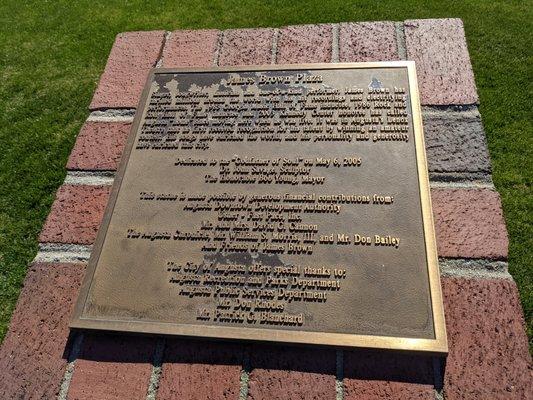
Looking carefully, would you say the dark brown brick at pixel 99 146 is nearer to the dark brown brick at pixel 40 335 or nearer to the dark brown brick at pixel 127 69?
the dark brown brick at pixel 127 69

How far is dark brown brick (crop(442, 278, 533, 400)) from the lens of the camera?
1802 mm

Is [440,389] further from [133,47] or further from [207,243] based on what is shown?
[133,47]

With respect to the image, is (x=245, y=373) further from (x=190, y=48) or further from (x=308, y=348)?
(x=190, y=48)

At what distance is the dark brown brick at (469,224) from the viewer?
212cm

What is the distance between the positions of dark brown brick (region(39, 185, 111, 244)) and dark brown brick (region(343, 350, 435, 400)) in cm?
157

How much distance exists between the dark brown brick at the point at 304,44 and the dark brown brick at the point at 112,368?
2.08 m

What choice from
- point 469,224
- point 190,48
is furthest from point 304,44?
point 469,224

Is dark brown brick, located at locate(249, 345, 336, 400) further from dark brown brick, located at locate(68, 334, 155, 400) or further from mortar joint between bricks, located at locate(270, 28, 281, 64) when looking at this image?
mortar joint between bricks, located at locate(270, 28, 281, 64)

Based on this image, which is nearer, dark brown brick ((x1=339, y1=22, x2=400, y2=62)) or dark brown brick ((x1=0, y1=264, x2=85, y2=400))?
dark brown brick ((x1=0, y1=264, x2=85, y2=400))

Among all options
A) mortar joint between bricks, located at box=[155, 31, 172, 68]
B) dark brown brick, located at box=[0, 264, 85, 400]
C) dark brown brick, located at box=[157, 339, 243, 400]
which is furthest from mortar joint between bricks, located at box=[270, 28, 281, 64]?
dark brown brick, located at box=[157, 339, 243, 400]

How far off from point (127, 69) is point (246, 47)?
89 centimetres

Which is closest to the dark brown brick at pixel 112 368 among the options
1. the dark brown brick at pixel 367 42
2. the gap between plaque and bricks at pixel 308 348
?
the gap between plaque and bricks at pixel 308 348

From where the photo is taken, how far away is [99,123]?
2846 mm

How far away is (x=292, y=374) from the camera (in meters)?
1.88
